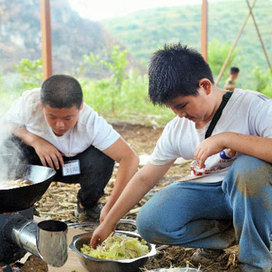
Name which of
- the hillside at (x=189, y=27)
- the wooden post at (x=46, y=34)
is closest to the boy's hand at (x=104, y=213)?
the wooden post at (x=46, y=34)

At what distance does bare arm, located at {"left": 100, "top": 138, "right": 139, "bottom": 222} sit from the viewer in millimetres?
3188

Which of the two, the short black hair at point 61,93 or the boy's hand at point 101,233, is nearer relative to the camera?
the boy's hand at point 101,233

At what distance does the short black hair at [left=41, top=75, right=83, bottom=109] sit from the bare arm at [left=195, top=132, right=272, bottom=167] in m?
1.16

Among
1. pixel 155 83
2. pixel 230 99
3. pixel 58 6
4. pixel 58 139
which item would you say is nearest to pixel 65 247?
pixel 155 83

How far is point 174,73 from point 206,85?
0.69 ft

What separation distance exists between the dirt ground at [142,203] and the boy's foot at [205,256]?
0.13 feet

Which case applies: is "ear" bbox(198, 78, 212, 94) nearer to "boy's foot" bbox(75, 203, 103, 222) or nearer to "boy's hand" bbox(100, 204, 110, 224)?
"boy's hand" bbox(100, 204, 110, 224)

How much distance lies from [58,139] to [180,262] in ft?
4.62

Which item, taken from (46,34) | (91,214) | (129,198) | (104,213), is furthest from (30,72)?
(129,198)

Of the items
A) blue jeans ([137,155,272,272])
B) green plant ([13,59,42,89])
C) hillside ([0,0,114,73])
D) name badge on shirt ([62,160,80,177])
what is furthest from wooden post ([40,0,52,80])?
hillside ([0,0,114,73])

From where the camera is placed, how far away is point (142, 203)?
13.5 feet

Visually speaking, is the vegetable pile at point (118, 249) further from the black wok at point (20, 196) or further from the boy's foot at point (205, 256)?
the black wok at point (20, 196)

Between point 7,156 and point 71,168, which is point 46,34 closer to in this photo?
point 71,168

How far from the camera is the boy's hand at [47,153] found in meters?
3.38
